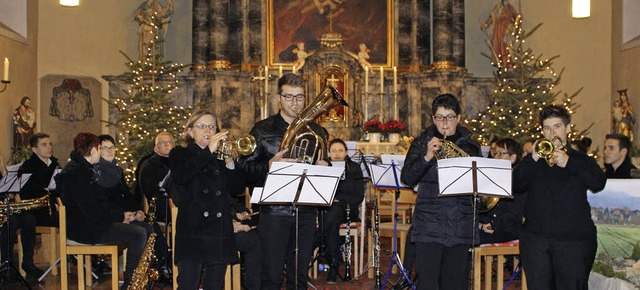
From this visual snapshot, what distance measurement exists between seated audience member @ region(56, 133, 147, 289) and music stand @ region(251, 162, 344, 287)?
2.63 metres

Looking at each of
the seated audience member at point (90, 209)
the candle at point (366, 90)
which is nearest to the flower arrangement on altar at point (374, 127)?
the candle at point (366, 90)

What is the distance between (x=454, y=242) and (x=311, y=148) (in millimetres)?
1335

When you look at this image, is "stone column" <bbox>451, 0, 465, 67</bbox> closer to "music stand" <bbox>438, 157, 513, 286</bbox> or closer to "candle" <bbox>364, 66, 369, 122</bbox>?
"candle" <bbox>364, 66, 369, 122</bbox>

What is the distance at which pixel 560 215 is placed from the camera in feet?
19.6

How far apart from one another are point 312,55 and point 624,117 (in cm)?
686

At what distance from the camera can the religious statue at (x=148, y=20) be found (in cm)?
1830

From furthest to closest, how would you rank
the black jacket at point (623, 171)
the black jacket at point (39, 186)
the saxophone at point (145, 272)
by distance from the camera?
the black jacket at point (39, 186) < the black jacket at point (623, 171) < the saxophone at point (145, 272)

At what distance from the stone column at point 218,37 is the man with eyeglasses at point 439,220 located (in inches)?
498

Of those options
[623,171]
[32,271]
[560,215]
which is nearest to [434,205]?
[560,215]

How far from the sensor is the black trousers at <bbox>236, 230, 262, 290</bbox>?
816 centimetres

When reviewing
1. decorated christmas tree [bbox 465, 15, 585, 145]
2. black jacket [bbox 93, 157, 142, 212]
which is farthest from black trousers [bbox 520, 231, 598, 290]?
decorated christmas tree [bbox 465, 15, 585, 145]

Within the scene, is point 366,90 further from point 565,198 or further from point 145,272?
point 565,198

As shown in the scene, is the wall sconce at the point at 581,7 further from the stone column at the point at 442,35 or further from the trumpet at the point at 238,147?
the stone column at the point at 442,35

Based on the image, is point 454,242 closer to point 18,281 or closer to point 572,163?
point 572,163
